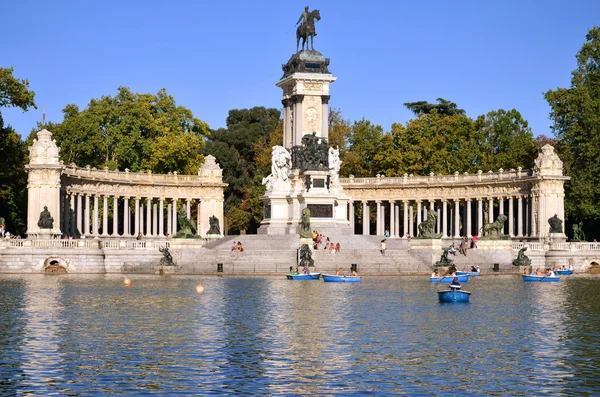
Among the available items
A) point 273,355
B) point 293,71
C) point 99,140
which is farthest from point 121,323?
point 99,140

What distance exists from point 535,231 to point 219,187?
30.7m

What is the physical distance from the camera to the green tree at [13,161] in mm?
92438

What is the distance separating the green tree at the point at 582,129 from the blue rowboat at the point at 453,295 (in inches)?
2015

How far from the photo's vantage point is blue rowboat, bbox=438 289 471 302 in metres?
48.5

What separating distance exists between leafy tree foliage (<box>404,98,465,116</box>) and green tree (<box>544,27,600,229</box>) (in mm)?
27314

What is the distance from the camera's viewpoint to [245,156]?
13862 centimetres

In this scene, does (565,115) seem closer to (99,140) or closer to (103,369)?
(99,140)

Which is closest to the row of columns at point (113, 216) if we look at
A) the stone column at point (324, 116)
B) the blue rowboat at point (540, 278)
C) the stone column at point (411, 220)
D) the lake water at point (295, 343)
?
the stone column at point (324, 116)

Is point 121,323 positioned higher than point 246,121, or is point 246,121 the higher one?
point 246,121

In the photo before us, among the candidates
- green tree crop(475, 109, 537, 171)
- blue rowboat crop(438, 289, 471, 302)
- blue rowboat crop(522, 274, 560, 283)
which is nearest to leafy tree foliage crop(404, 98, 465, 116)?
green tree crop(475, 109, 537, 171)

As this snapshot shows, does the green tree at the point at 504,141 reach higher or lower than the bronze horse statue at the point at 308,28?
lower

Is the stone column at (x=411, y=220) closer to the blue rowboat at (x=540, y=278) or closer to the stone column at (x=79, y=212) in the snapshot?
the stone column at (x=79, y=212)

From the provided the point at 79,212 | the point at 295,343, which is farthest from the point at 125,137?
the point at 295,343

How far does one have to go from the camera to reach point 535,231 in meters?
98.4
